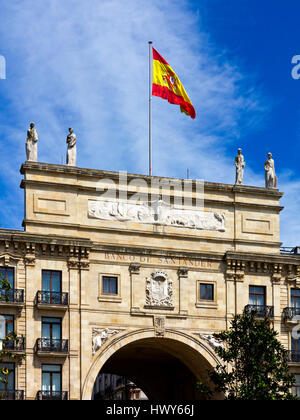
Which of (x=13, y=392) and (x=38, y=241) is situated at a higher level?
(x=38, y=241)

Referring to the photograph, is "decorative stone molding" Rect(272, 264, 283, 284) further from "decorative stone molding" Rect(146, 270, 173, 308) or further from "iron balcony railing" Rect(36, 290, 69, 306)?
"iron balcony railing" Rect(36, 290, 69, 306)

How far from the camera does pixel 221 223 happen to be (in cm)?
5912

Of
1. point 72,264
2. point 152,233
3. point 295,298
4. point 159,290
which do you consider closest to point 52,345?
point 72,264

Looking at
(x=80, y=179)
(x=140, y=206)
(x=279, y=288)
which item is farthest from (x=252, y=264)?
(x=80, y=179)

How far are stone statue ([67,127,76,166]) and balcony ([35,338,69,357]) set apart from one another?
440 inches

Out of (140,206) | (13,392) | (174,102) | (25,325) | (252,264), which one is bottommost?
(13,392)

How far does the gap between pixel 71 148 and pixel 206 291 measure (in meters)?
12.5

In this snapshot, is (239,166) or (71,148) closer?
(71,148)

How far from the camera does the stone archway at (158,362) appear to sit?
55.0 m

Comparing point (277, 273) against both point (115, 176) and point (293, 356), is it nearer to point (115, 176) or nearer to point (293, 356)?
point (293, 356)

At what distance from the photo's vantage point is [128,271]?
56.2 m

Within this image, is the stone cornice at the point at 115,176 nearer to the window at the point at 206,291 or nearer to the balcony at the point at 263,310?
the window at the point at 206,291

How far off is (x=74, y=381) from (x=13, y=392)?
3712 millimetres

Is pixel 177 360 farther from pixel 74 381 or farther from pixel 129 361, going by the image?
pixel 74 381
